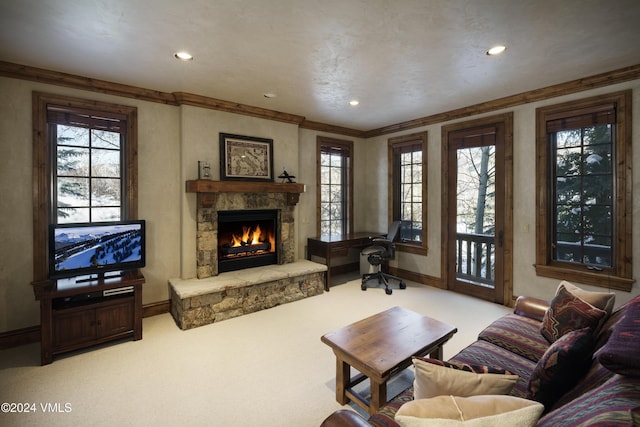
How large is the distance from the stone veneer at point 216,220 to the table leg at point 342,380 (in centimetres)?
245

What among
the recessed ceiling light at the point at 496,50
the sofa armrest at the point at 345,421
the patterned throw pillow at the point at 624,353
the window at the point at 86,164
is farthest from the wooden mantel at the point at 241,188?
the patterned throw pillow at the point at 624,353

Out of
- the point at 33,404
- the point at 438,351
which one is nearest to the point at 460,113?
the point at 438,351

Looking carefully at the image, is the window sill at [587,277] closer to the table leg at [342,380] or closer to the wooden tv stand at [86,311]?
the table leg at [342,380]

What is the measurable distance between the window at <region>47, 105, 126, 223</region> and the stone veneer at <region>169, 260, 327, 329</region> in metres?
1.25

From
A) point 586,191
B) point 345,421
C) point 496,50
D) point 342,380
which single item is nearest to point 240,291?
point 342,380

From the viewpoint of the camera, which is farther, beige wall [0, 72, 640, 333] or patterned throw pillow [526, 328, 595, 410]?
beige wall [0, 72, 640, 333]

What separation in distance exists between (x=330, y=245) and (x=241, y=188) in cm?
163

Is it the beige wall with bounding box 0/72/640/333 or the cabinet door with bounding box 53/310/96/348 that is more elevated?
the beige wall with bounding box 0/72/640/333

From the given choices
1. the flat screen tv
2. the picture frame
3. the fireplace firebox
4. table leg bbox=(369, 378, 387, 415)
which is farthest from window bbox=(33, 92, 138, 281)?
table leg bbox=(369, 378, 387, 415)

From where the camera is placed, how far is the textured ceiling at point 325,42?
2029 mm

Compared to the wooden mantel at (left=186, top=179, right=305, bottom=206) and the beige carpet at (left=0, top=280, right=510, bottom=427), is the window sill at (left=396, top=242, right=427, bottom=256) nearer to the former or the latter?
the beige carpet at (left=0, top=280, right=510, bottom=427)

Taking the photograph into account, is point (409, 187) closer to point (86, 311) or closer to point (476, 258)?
point (476, 258)

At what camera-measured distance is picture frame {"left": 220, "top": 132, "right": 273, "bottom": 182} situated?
13.5 feet

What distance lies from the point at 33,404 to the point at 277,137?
12.7 feet
